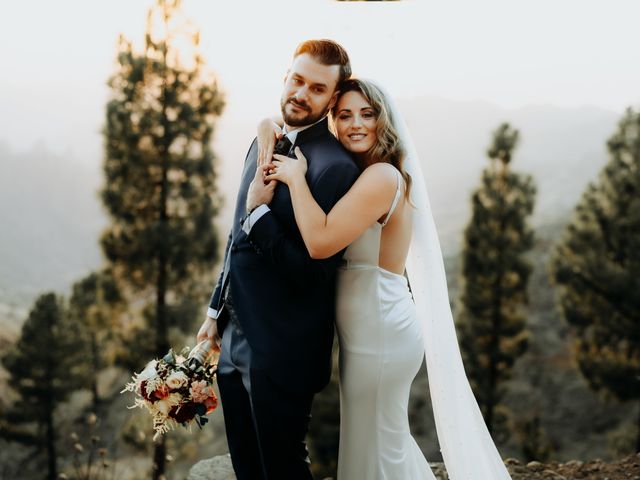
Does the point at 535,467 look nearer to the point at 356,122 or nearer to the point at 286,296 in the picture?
the point at 286,296

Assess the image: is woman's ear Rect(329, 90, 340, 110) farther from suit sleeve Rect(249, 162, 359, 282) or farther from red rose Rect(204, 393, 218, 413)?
red rose Rect(204, 393, 218, 413)

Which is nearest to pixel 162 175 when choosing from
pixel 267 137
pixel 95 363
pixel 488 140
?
pixel 95 363

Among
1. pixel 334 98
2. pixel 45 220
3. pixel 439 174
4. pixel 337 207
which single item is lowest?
pixel 45 220

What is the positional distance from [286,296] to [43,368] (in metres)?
11.3

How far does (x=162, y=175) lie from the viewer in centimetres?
1041

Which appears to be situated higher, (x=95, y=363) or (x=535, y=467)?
(x=535, y=467)

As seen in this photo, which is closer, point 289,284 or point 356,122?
point 289,284

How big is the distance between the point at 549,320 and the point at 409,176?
53.6ft

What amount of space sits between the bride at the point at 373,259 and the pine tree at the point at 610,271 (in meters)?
8.67

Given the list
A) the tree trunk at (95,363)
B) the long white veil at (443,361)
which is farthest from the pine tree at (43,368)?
the long white veil at (443,361)

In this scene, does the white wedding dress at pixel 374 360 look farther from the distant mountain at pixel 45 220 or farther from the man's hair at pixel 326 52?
the distant mountain at pixel 45 220

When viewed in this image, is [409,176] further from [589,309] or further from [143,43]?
[589,309]

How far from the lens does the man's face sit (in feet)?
8.77

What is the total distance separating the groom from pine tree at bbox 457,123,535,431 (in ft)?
A: 29.0
